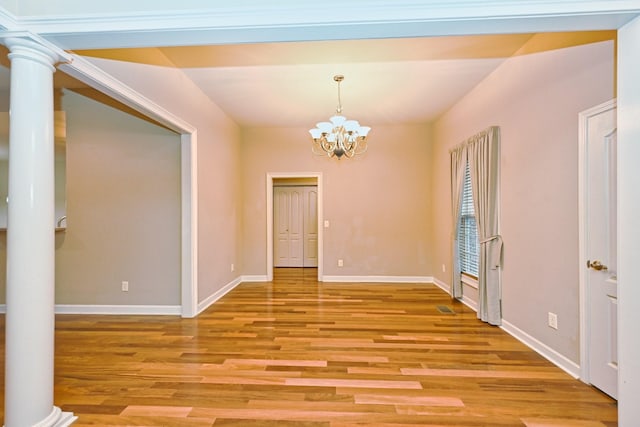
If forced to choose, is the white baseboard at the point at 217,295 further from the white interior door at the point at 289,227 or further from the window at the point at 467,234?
the window at the point at 467,234

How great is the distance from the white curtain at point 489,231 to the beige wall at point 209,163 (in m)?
3.54

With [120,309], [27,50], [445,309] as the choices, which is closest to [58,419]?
[27,50]

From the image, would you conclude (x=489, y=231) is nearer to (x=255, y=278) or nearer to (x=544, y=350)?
(x=544, y=350)

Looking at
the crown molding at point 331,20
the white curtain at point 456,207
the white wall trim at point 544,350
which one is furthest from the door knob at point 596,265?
the white curtain at point 456,207

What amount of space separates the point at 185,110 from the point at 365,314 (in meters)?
3.36

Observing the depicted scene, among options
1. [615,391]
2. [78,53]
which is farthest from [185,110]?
[615,391]

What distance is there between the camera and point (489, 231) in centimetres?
375

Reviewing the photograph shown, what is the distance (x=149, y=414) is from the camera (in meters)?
2.12

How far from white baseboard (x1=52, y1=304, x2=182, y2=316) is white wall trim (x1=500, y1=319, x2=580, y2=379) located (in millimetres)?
3874

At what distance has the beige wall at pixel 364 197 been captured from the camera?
610cm

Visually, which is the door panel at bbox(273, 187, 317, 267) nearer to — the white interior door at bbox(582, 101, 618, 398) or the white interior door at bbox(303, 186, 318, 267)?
the white interior door at bbox(303, 186, 318, 267)

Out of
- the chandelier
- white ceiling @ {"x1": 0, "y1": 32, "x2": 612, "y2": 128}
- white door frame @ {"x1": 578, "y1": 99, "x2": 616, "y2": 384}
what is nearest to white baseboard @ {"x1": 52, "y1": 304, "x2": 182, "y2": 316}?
white ceiling @ {"x1": 0, "y1": 32, "x2": 612, "y2": 128}

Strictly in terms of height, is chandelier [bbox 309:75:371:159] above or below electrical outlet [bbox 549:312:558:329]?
above

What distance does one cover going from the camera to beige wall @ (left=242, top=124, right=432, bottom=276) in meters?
6.10
